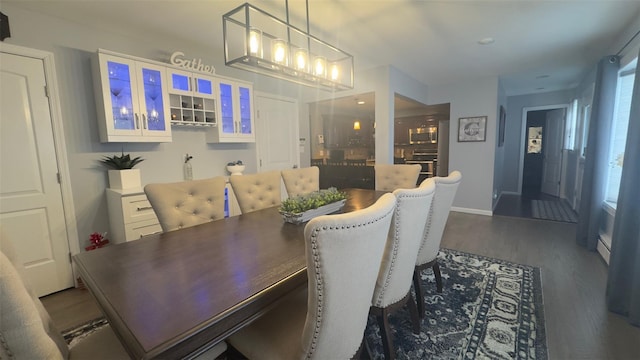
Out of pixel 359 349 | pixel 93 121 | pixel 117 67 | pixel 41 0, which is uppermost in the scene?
pixel 41 0

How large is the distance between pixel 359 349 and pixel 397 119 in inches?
305

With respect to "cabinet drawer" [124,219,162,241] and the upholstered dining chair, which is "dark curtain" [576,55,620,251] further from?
"cabinet drawer" [124,219,162,241]

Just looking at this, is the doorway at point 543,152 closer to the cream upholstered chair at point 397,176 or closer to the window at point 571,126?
the window at point 571,126

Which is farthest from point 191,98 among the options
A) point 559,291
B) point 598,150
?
point 598,150

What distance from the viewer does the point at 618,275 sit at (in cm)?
200

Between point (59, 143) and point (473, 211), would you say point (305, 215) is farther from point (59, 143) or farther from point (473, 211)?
point (473, 211)

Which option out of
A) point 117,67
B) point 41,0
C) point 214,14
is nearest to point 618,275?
point 214,14

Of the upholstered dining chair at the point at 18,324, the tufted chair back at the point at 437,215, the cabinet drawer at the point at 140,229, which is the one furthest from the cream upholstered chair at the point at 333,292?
the cabinet drawer at the point at 140,229

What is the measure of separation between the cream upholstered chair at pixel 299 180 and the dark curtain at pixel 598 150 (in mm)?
3157

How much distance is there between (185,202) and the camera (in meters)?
1.91

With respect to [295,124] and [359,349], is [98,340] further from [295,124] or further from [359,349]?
[295,124]

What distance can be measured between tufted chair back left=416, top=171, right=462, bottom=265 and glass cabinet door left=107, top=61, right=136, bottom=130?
9.19 ft

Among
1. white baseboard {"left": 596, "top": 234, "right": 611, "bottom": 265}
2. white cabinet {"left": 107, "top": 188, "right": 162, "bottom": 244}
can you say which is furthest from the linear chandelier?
white baseboard {"left": 596, "top": 234, "right": 611, "bottom": 265}

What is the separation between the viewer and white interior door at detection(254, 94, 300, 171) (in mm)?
4113
